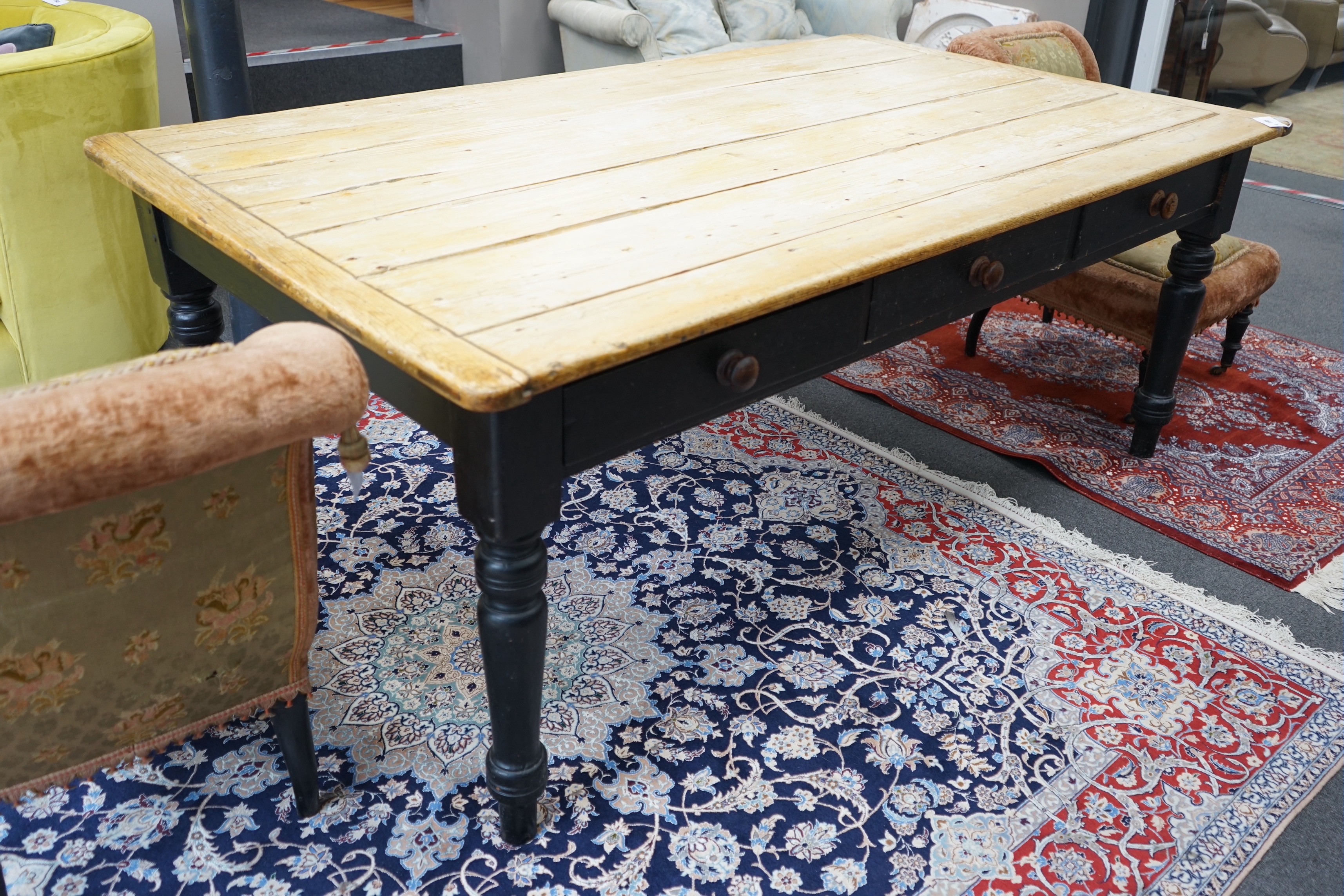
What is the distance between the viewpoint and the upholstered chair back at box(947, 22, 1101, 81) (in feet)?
9.29

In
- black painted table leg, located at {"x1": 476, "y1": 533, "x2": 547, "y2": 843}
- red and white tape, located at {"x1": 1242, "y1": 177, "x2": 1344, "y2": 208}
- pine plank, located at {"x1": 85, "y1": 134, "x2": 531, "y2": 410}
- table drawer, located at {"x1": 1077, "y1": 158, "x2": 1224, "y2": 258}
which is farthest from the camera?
red and white tape, located at {"x1": 1242, "y1": 177, "x2": 1344, "y2": 208}

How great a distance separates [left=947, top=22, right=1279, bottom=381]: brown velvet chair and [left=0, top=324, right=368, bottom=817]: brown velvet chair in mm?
2001

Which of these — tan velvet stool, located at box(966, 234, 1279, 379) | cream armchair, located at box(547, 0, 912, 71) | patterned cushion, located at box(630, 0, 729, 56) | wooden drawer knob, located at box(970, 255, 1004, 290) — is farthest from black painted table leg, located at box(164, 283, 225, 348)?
patterned cushion, located at box(630, 0, 729, 56)

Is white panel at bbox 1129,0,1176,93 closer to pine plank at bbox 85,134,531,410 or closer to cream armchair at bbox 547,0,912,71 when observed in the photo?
cream armchair at bbox 547,0,912,71

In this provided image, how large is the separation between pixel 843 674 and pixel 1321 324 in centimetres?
246

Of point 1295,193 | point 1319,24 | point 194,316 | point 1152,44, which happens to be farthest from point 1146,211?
point 1152,44

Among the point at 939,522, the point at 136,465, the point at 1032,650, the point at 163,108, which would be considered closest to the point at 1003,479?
the point at 939,522

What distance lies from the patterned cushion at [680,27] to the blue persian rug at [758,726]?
2.31 meters

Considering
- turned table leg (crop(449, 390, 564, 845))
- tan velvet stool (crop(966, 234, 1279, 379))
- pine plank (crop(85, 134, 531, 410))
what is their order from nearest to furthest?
pine plank (crop(85, 134, 531, 410))
turned table leg (crop(449, 390, 564, 845))
tan velvet stool (crop(966, 234, 1279, 379))

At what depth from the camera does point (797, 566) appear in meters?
2.17

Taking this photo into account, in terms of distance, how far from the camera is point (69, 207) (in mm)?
2340

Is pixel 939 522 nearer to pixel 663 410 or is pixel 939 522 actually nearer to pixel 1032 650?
pixel 1032 650

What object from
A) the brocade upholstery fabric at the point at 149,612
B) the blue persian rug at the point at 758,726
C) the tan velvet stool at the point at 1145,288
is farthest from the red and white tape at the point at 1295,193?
the brocade upholstery fabric at the point at 149,612

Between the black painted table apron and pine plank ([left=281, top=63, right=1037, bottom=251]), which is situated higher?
pine plank ([left=281, top=63, right=1037, bottom=251])
